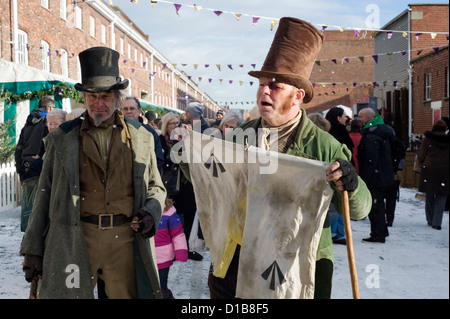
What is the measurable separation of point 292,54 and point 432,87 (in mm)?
21900

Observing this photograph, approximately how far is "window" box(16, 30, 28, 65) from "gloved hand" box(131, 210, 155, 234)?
14014 mm

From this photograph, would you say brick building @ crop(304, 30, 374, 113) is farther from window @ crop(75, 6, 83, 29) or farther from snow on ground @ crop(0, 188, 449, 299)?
snow on ground @ crop(0, 188, 449, 299)

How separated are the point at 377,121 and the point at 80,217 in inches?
232

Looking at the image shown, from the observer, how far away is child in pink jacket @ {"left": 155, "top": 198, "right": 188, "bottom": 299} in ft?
15.2

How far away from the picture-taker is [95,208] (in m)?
3.04

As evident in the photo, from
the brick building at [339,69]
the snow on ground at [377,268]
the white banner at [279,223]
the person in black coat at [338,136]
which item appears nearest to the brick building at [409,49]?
the snow on ground at [377,268]

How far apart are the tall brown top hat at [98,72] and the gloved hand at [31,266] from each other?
1.11 meters

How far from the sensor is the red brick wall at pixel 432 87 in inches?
828

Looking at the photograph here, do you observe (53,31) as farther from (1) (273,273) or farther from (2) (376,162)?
(1) (273,273)

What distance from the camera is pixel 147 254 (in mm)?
3113

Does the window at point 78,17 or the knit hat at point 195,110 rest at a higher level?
the window at point 78,17

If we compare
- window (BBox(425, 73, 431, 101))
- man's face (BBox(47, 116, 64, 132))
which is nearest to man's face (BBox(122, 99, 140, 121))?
man's face (BBox(47, 116, 64, 132))

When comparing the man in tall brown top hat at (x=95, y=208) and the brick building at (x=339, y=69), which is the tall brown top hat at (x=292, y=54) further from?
the brick building at (x=339, y=69)
